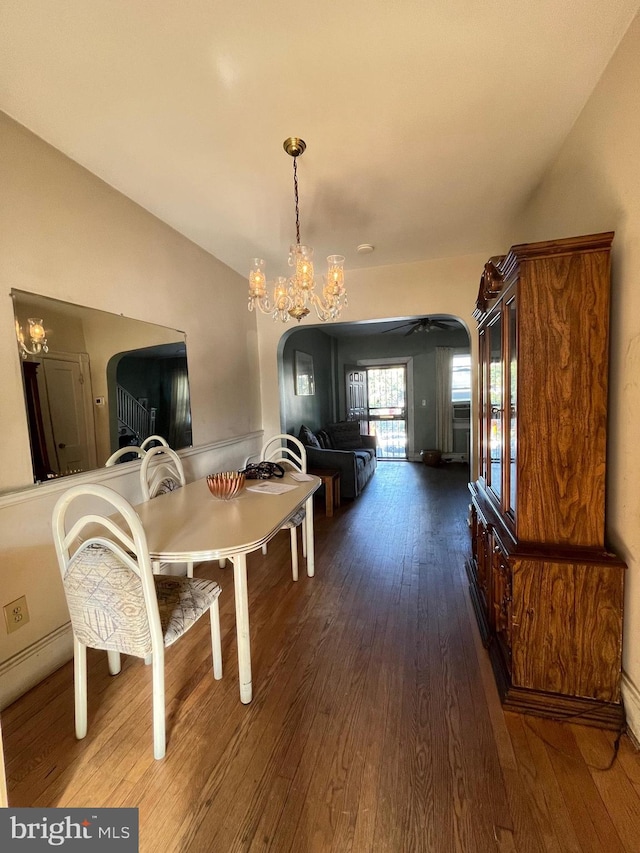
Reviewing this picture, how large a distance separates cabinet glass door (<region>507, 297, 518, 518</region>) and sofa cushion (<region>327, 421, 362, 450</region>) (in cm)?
457

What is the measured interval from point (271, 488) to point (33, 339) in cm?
145

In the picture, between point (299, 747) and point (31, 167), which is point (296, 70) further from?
point (299, 747)

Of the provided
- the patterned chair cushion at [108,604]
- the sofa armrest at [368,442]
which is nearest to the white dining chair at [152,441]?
the patterned chair cushion at [108,604]

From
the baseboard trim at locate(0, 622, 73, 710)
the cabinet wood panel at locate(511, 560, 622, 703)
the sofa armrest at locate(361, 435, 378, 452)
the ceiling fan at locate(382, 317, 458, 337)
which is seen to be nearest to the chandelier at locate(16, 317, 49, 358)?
the baseboard trim at locate(0, 622, 73, 710)

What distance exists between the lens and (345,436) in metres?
6.25

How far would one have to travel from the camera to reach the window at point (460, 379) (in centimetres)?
680

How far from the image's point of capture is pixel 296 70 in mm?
1445

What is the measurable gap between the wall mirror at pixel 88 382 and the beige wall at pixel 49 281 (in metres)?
0.06

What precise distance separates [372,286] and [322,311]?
64.0 inches

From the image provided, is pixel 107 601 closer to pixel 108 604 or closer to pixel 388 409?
pixel 108 604

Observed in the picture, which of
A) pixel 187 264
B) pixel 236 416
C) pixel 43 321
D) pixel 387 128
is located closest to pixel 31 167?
pixel 43 321

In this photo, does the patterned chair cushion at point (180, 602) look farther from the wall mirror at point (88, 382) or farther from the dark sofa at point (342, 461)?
the dark sofa at point (342, 461)

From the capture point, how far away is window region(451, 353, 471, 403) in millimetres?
6797

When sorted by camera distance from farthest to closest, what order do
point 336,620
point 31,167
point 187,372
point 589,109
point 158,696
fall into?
point 187,372, point 336,620, point 31,167, point 589,109, point 158,696
